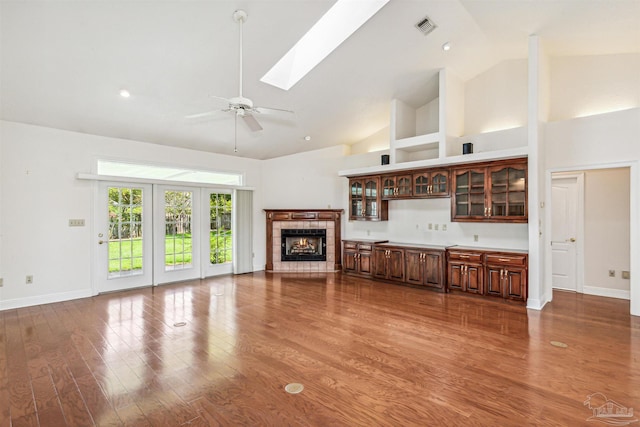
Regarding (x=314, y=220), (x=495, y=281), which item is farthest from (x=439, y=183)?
(x=314, y=220)

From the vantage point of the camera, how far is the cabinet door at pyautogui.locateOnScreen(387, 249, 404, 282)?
6156 mm

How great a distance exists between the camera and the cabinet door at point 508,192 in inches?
189

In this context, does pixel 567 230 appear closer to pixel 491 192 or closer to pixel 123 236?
pixel 491 192

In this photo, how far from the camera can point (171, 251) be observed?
6.44 m

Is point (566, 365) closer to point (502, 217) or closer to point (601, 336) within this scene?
point (601, 336)

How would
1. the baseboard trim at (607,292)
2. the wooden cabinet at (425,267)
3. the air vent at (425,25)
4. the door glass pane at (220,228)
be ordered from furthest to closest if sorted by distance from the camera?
the door glass pane at (220,228)
the wooden cabinet at (425,267)
the baseboard trim at (607,292)
the air vent at (425,25)

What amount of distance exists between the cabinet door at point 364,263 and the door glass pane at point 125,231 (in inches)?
173

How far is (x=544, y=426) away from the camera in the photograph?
2068mm

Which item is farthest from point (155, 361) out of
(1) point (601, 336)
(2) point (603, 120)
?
(2) point (603, 120)

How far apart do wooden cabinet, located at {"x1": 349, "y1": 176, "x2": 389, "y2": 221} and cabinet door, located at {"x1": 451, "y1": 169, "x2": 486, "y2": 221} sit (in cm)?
158

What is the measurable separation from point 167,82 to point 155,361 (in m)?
3.50

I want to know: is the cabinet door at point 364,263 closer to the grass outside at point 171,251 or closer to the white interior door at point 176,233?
the grass outside at point 171,251

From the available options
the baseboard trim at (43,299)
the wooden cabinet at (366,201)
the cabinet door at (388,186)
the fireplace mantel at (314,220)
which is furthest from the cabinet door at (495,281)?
the baseboard trim at (43,299)

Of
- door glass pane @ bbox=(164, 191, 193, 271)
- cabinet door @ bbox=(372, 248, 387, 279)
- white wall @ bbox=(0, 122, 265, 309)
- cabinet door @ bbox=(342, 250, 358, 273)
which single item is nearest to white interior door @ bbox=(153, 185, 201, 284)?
door glass pane @ bbox=(164, 191, 193, 271)
